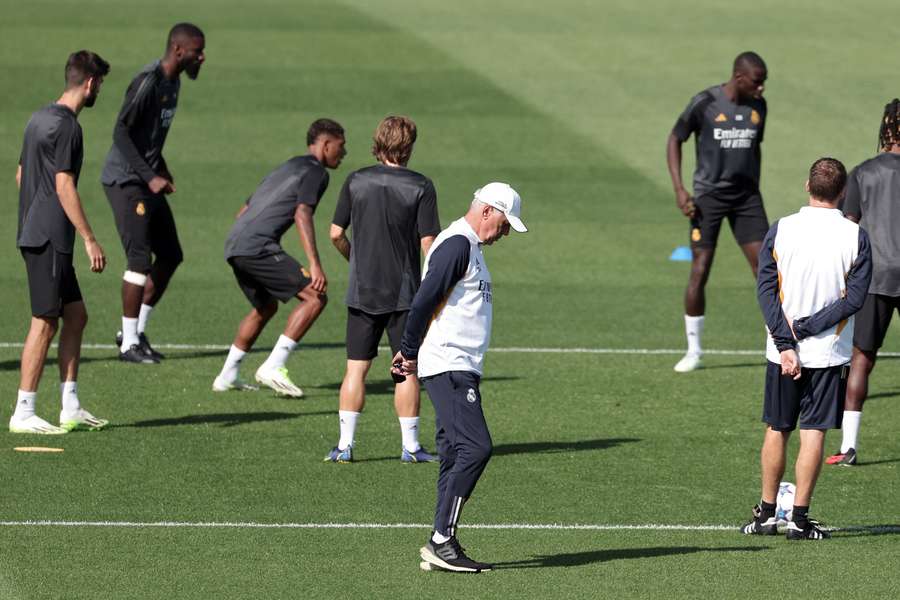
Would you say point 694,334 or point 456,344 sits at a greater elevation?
point 456,344

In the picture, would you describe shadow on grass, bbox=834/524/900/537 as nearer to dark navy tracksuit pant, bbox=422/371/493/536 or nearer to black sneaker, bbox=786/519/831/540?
black sneaker, bbox=786/519/831/540

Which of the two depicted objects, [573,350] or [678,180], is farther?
[573,350]

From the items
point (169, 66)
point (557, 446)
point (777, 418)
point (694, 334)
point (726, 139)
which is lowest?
point (557, 446)

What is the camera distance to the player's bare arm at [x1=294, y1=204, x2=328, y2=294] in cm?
1243

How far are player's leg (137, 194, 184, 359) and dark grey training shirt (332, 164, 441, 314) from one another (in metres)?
4.30

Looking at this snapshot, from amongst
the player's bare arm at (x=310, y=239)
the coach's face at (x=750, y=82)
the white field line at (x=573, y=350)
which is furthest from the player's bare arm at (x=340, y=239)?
the coach's face at (x=750, y=82)

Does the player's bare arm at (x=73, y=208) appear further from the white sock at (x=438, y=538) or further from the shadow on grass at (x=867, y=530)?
the shadow on grass at (x=867, y=530)

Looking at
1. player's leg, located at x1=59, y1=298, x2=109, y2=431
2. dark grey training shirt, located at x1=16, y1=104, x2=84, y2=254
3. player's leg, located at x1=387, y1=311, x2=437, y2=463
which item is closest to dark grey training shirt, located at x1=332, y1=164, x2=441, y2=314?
player's leg, located at x1=387, y1=311, x2=437, y2=463

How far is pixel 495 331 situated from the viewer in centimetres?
1641

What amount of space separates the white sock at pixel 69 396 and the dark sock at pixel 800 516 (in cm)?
528

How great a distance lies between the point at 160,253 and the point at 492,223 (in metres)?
7.33

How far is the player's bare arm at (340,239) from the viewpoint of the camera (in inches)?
446

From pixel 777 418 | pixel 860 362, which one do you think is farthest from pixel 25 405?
pixel 860 362

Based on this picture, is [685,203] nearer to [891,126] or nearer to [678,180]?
[678,180]
